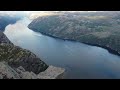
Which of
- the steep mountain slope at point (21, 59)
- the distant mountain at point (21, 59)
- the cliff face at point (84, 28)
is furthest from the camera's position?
the cliff face at point (84, 28)

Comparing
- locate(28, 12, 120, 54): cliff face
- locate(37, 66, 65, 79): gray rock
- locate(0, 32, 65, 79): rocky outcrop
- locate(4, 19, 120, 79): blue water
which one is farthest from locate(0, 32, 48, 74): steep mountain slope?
locate(28, 12, 120, 54): cliff face

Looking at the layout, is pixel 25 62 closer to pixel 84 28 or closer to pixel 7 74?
pixel 7 74

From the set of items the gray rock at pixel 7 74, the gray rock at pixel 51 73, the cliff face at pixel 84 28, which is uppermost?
the gray rock at pixel 7 74

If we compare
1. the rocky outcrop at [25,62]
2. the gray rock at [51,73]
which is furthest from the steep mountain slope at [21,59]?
the gray rock at [51,73]

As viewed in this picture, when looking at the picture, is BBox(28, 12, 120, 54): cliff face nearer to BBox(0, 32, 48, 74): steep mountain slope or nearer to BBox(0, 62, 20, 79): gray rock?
BBox(0, 32, 48, 74): steep mountain slope

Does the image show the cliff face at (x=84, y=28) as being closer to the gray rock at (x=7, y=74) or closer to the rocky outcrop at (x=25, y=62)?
the rocky outcrop at (x=25, y=62)

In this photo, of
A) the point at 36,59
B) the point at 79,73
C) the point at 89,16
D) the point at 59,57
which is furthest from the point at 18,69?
the point at 89,16

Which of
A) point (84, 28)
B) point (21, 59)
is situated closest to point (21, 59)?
point (21, 59)
